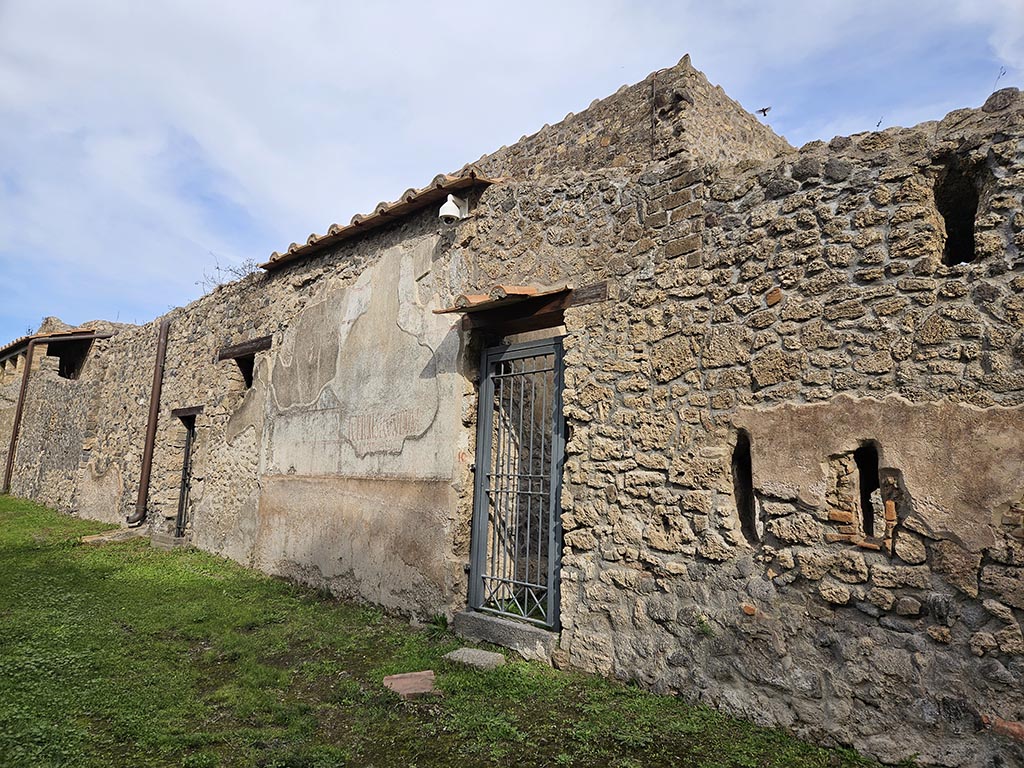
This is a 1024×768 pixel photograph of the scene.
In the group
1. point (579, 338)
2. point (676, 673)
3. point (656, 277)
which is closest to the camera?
point (676, 673)

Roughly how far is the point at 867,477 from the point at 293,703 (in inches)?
144

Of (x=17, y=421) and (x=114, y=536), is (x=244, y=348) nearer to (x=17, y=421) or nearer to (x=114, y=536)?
(x=114, y=536)

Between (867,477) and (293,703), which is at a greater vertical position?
(867,477)

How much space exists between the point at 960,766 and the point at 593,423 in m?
2.62

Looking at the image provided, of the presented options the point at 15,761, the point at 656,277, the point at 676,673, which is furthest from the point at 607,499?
the point at 15,761

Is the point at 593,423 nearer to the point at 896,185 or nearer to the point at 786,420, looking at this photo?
the point at 786,420

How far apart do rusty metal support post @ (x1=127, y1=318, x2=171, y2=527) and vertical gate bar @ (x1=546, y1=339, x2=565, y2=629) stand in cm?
857

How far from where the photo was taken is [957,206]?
342cm

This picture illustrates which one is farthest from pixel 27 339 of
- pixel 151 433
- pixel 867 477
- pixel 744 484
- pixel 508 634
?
pixel 867 477

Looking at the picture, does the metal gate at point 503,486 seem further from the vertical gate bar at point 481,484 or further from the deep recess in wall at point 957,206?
the deep recess in wall at point 957,206

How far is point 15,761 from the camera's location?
3.10m

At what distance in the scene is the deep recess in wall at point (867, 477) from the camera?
3.34 meters

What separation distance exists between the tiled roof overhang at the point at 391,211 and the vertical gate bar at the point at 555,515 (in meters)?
1.92

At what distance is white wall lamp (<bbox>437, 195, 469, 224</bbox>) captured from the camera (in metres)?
5.80
